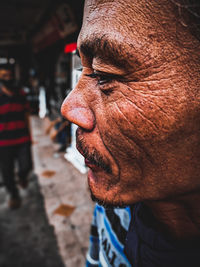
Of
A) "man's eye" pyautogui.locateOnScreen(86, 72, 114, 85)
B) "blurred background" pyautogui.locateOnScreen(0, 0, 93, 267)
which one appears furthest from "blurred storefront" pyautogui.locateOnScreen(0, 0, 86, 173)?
"man's eye" pyautogui.locateOnScreen(86, 72, 114, 85)

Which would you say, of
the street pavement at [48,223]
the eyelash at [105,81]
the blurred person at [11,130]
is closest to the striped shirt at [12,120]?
the blurred person at [11,130]

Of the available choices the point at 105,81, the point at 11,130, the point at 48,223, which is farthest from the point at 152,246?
the point at 11,130

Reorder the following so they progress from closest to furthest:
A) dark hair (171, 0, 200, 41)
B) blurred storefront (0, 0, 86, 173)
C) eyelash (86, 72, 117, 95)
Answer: dark hair (171, 0, 200, 41) < eyelash (86, 72, 117, 95) < blurred storefront (0, 0, 86, 173)

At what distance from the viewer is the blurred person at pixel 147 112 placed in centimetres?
58

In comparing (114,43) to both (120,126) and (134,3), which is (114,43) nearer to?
(134,3)

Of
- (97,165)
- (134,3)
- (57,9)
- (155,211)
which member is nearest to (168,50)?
(134,3)

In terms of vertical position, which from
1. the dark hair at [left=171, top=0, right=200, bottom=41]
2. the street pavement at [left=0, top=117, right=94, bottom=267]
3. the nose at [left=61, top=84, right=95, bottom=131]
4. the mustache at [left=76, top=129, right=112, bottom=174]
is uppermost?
the dark hair at [left=171, top=0, right=200, bottom=41]

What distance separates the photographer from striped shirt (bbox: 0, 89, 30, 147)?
11.1 feet

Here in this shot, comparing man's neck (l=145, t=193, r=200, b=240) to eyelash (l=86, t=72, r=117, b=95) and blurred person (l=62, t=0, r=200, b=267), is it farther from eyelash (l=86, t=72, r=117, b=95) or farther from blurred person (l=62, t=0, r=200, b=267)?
eyelash (l=86, t=72, r=117, b=95)

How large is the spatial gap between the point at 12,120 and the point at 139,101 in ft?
11.0

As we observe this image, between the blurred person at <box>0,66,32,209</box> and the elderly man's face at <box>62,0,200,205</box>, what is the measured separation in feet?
10.0

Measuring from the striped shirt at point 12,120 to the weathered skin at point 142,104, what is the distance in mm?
3026

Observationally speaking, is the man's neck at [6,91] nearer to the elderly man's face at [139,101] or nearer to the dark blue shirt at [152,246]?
the elderly man's face at [139,101]

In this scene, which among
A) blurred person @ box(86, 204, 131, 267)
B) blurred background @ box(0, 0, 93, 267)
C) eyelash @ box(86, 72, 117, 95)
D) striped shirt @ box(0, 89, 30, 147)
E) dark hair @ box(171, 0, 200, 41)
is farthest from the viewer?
striped shirt @ box(0, 89, 30, 147)
